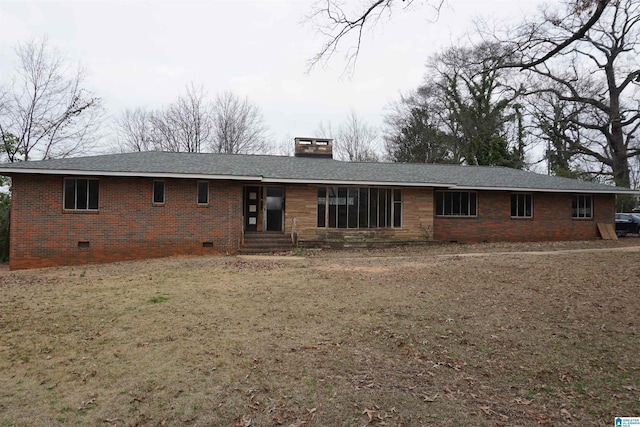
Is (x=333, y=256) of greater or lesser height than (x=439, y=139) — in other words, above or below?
below

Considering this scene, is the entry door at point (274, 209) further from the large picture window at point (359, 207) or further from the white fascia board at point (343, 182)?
the large picture window at point (359, 207)

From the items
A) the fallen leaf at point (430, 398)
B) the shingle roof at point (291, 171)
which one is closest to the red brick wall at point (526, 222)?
the shingle roof at point (291, 171)

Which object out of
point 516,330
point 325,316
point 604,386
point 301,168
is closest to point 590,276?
point 516,330

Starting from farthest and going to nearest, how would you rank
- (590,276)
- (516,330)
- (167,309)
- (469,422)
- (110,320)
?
(590,276), (167,309), (110,320), (516,330), (469,422)

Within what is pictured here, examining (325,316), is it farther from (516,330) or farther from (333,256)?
(333,256)

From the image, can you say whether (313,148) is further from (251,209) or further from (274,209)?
(251,209)

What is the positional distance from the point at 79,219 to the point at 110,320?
9.92 m

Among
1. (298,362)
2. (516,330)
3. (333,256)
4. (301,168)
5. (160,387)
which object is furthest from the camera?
(301,168)

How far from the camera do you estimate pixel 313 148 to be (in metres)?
22.2

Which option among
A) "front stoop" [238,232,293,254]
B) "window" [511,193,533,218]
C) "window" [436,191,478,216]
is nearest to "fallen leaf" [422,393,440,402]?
"front stoop" [238,232,293,254]

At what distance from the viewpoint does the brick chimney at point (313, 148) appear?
22.0m

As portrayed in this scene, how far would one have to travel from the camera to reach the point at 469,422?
3564mm

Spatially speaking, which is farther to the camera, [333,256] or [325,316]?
[333,256]

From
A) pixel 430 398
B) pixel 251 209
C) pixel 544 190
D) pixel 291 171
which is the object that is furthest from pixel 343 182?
pixel 430 398
